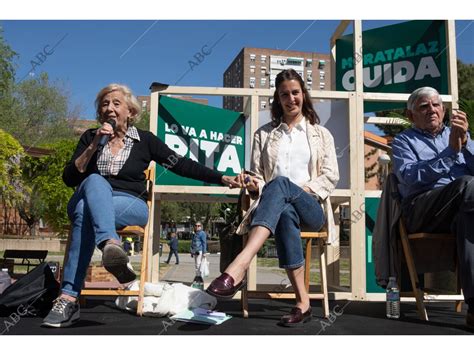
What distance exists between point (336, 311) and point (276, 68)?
289ft

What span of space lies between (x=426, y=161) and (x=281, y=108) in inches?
40.1

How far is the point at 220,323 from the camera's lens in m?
2.54

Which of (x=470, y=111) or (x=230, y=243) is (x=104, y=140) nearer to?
(x=230, y=243)

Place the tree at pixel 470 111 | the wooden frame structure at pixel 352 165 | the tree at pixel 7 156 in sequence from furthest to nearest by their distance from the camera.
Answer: the tree at pixel 7 156, the tree at pixel 470 111, the wooden frame structure at pixel 352 165

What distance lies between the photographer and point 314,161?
10.2 ft

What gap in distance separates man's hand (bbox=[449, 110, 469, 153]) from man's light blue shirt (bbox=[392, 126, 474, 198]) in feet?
0.12

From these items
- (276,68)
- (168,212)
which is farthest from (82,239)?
(276,68)

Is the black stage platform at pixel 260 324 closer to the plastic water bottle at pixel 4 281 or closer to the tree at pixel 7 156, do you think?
the plastic water bottle at pixel 4 281

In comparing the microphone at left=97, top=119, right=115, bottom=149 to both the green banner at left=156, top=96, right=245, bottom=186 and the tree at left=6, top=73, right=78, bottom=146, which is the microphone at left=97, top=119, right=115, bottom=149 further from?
the tree at left=6, top=73, right=78, bottom=146

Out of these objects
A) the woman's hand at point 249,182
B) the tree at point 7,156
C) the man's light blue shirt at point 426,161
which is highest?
the tree at point 7,156

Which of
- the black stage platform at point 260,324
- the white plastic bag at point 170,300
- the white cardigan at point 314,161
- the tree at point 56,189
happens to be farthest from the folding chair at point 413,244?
the tree at point 56,189

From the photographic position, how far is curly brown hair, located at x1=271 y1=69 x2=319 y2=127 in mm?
3209

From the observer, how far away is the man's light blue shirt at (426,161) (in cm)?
287

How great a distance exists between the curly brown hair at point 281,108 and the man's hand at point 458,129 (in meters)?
0.89
